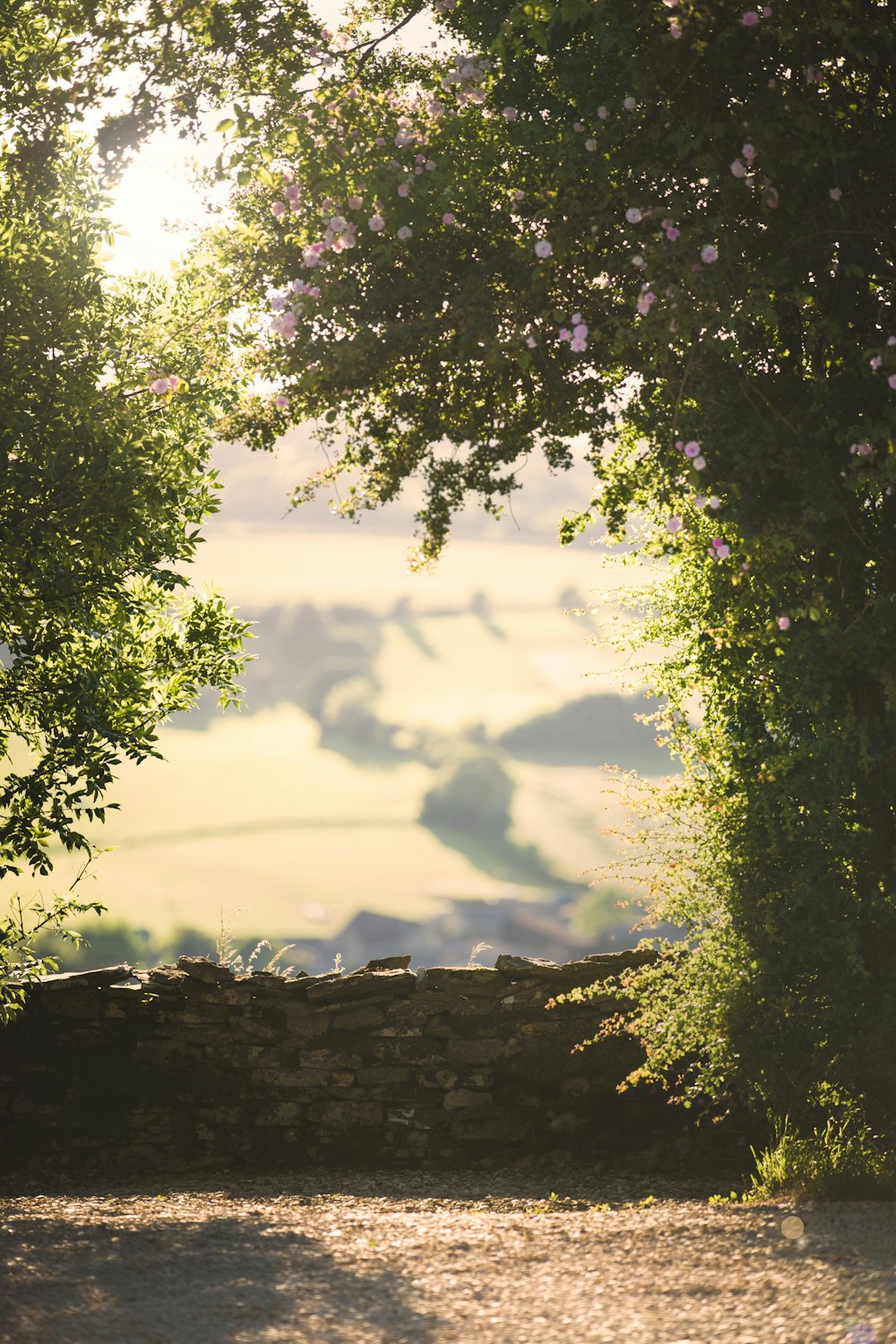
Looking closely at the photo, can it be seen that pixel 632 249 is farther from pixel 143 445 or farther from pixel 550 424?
pixel 143 445

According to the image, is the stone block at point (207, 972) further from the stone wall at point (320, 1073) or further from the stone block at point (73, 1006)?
the stone block at point (73, 1006)

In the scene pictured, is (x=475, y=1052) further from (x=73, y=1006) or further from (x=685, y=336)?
(x=685, y=336)

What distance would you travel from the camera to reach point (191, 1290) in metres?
4.88

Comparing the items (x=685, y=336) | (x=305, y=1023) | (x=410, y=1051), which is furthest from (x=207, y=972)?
(x=685, y=336)

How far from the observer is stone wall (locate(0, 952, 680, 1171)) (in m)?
9.61

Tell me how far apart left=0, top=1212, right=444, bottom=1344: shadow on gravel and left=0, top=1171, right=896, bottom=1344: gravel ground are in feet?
0.04

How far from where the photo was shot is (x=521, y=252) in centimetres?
753

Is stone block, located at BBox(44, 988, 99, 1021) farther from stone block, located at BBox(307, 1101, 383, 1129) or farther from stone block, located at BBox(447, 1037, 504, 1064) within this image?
stone block, located at BBox(447, 1037, 504, 1064)

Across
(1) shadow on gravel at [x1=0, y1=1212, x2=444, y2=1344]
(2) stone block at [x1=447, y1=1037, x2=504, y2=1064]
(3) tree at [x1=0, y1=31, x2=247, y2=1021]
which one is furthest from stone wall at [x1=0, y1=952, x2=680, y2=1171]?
(1) shadow on gravel at [x1=0, y1=1212, x2=444, y2=1344]

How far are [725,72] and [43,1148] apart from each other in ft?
31.5

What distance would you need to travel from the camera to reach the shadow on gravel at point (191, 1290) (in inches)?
172

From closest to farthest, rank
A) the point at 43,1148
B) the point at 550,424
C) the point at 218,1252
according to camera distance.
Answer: the point at 218,1252 → the point at 550,424 → the point at 43,1148

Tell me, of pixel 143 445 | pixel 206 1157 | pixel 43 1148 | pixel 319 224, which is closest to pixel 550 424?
pixel 319 224

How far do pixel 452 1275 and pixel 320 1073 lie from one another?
4813 millimetres
